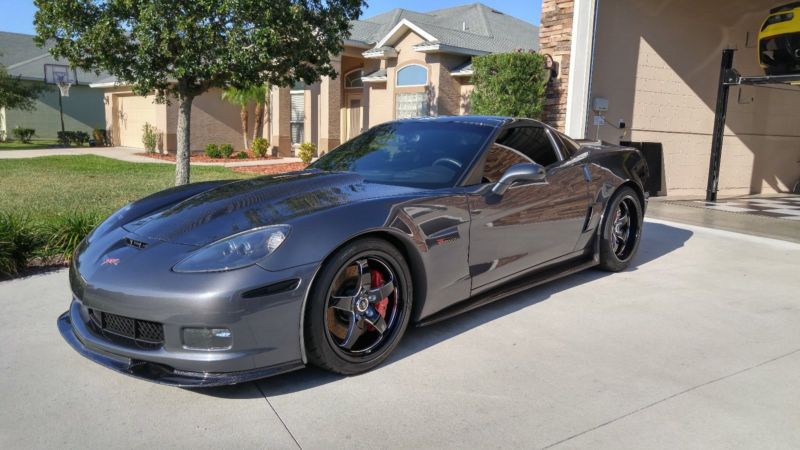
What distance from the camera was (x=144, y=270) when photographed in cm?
291

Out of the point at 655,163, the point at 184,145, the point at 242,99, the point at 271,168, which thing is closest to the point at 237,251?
the point at 184,145

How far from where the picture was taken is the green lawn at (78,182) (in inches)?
351

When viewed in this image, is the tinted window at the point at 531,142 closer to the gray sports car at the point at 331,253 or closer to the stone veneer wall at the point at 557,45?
the gray sports car at the point at 331,253

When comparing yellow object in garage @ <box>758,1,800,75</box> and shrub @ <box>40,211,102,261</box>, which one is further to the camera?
yellow object in garage @ <box>758,1,800,75</box>

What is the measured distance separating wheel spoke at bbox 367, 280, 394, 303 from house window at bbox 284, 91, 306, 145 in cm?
1905

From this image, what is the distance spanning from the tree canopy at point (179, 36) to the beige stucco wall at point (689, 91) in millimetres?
4993

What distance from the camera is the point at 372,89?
17.8m

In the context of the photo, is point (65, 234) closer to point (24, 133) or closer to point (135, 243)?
point (135, 243)

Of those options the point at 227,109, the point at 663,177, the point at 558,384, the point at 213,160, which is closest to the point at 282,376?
the point at 558,384

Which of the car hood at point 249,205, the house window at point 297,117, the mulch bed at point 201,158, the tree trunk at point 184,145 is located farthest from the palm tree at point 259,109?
the car hood at point 249,205

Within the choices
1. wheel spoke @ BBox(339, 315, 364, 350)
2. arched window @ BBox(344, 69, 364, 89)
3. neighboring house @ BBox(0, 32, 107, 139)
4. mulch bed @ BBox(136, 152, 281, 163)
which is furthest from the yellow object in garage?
neighboring house @ BBox(0, 32, 107, 139)

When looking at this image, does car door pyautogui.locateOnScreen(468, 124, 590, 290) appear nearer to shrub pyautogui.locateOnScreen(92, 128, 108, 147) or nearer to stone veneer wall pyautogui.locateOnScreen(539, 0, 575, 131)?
stone veneer wall pyautogui.locateOnScreen(539, 0, 575, 131)

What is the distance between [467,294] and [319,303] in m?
1.16

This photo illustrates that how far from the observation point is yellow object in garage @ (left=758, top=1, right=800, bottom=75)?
31.5 ft
